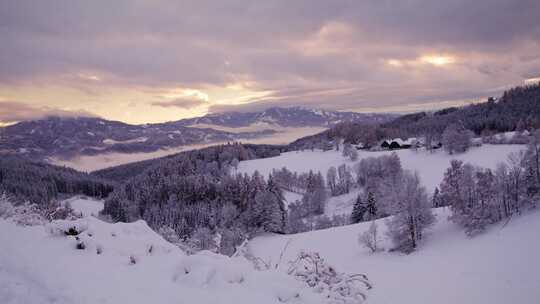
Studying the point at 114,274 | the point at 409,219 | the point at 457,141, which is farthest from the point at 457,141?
the point at 114,274

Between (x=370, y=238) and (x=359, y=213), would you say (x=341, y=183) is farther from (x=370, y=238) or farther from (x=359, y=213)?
(x=370, y=238)

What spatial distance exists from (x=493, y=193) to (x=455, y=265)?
45.0 feet

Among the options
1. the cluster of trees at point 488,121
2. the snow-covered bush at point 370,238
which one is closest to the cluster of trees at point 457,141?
the cluster of trees at point 488,121

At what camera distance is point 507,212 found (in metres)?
29.7

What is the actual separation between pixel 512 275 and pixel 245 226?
133 ft

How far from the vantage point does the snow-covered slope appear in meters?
6.23

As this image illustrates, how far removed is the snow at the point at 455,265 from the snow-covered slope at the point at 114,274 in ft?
12.9

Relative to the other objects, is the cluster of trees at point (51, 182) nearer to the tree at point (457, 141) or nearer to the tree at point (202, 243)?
the tree at point (202, 243)

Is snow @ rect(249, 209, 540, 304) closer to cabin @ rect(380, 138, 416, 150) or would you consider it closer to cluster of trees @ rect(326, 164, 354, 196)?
cluster of trees @ rect(326, 164, 354, 196)

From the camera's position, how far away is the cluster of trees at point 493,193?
29.4m

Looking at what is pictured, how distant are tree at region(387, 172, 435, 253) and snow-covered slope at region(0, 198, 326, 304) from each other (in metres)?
28.7

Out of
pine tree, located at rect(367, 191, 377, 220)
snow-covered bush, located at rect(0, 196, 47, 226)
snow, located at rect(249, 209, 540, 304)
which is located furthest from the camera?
pine tree, located at rect(367, 191, 377, 220)

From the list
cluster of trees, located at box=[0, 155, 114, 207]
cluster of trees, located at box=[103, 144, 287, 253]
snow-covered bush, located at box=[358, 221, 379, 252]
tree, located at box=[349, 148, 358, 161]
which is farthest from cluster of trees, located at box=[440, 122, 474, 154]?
cluster of trees, located at box=[0, 155, 114, 207]

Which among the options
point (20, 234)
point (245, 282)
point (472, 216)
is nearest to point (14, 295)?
point (20, 234)
